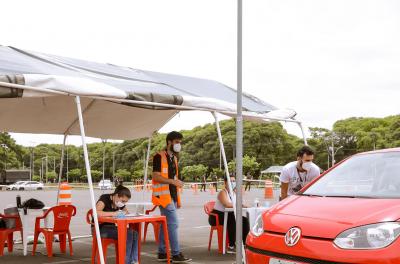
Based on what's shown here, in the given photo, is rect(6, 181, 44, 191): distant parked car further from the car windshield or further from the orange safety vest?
the car windshield

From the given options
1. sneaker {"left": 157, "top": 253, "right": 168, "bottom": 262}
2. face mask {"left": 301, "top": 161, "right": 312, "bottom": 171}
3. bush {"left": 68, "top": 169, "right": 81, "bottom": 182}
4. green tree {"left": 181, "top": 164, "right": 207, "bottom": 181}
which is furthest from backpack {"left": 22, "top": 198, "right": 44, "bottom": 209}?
bush {"left": 68, "top": 169, "right": 81, "bottom": 182}

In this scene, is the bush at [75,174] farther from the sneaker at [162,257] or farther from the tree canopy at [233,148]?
the sneaker at [162,257]

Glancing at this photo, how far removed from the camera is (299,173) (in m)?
8.31

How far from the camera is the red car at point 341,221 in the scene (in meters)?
4.31

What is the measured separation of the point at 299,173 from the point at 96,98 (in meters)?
3.07

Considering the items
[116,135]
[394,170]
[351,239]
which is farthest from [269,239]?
[116,135]

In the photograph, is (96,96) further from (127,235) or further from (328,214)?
(328,214)

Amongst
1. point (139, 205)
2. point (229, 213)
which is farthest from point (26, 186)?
point (229, 213)

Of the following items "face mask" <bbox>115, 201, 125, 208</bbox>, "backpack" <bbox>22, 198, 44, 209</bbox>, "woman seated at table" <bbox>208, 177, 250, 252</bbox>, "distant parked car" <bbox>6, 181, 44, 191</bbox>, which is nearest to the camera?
"face mask" <bbox>115, 201, 125, 208</bbox>

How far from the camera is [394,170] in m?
5.48

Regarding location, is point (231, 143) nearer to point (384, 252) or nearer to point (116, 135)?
point (116, 135)

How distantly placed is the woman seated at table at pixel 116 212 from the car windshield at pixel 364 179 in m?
2.93

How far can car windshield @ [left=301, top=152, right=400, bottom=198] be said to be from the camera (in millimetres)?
5227

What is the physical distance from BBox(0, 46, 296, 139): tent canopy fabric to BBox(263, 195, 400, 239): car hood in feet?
10.5
